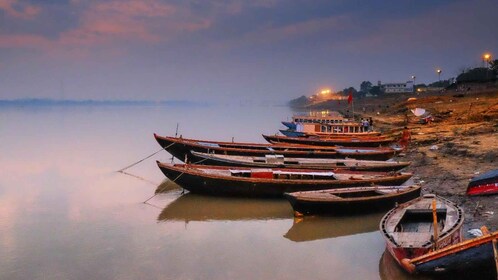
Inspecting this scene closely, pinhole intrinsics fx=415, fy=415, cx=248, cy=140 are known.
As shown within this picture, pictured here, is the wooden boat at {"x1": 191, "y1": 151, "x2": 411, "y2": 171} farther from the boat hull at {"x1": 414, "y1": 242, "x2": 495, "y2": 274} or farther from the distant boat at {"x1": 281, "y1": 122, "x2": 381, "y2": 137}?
the distant boat at {"x1": 281, "y1": 122, "x2": 381, "y2": 137}

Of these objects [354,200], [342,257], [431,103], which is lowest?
[342,257]

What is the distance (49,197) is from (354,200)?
47.1 ft

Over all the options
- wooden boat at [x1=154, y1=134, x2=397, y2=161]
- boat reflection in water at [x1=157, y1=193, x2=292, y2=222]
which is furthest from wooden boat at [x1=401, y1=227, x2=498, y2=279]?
wooden boat at [x1=154, y1=134, x2=397, y2=161]

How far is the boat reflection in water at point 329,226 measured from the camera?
14281mm

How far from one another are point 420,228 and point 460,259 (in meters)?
2.77

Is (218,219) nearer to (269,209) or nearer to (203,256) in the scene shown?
(269,209)

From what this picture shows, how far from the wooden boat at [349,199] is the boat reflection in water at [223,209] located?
5.78 feet

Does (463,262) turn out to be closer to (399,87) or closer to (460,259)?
(460,259)

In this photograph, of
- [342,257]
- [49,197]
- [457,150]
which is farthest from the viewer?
[457,150]

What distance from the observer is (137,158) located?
33.3 m

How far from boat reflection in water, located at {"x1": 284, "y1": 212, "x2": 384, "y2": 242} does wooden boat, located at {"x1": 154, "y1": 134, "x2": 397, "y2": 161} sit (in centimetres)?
927

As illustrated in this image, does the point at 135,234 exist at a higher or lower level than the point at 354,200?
lower

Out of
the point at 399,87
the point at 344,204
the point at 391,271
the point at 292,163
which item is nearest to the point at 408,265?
the point at 391,271

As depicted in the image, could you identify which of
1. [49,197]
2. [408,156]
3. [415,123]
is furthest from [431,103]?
[49,197]
